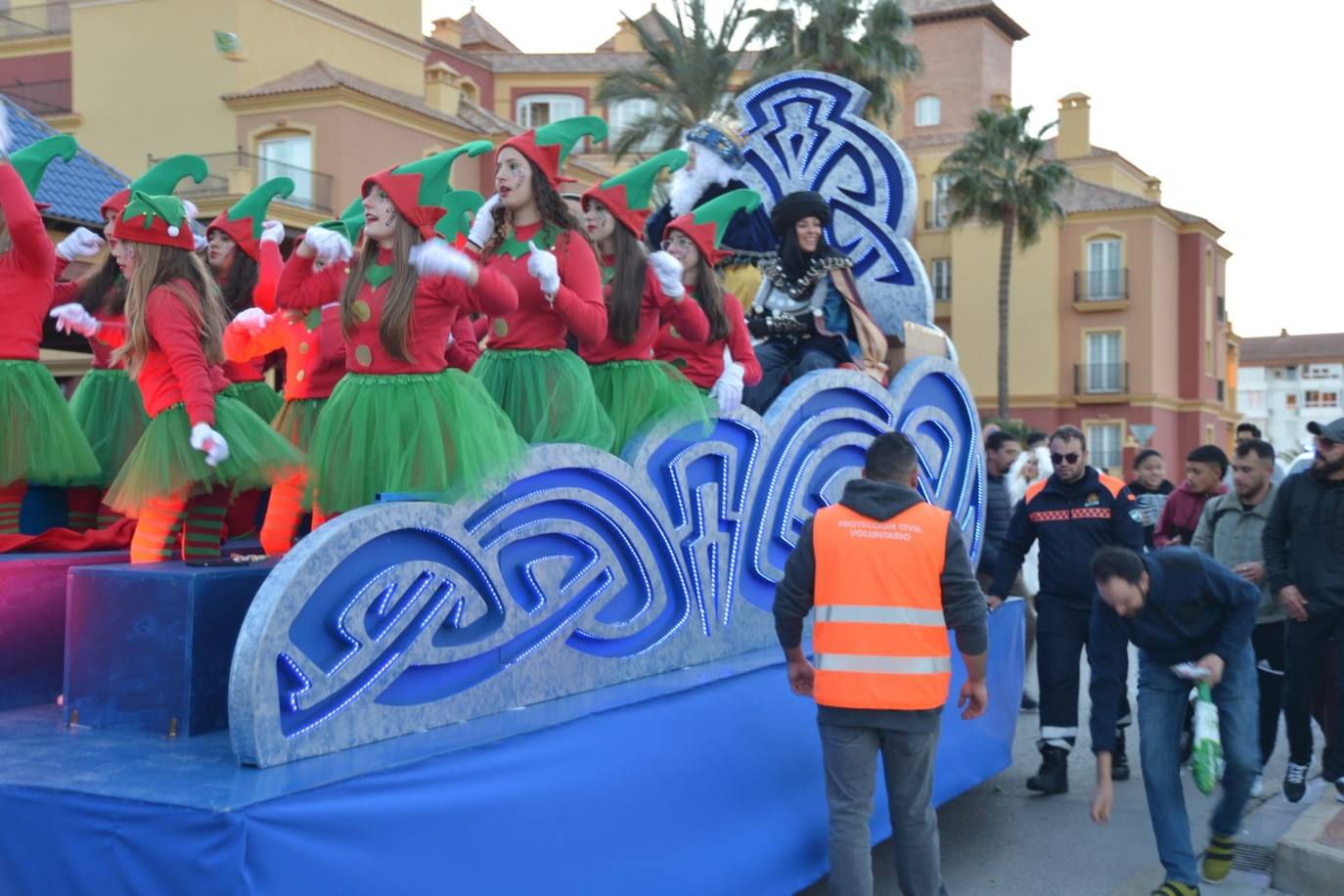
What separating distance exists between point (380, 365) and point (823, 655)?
1.81 meters

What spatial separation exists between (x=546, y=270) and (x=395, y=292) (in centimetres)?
53

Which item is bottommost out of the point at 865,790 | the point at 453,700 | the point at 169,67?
the point at 865,790

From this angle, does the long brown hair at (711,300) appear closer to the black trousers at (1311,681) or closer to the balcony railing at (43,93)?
the black trousers at (1311,681)

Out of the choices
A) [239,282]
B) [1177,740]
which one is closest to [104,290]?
[239,282]

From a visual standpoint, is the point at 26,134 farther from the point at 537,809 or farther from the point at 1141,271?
the point at 1141,271

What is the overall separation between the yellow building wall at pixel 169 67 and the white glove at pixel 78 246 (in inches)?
1020

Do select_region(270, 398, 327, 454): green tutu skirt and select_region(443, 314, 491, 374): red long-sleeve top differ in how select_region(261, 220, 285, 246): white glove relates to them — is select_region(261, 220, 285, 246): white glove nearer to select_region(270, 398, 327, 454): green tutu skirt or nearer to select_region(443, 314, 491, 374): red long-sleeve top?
select_region(270, 398, 327, 454): green tutu skirt

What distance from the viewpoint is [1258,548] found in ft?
24.4

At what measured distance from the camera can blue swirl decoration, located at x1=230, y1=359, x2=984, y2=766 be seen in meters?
3.69

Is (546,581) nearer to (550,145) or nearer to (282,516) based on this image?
(282,516)

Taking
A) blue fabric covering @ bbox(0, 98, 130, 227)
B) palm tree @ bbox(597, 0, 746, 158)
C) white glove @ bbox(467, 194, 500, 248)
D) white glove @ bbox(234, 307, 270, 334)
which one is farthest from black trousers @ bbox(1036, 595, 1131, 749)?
palm tree @ bbox(597, 0, 746, 158)

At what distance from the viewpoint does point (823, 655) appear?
4.62 meters

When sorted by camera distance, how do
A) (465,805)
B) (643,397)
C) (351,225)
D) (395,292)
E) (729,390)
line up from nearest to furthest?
(465,805), (395,292), (643,397), (729,390), (351,225)

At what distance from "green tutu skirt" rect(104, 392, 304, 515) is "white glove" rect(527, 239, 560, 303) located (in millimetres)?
1110
